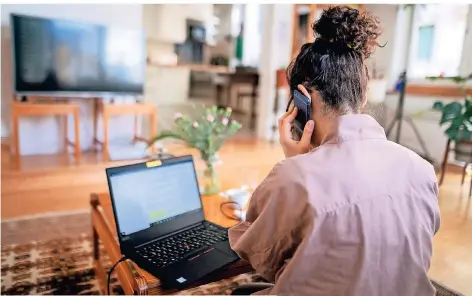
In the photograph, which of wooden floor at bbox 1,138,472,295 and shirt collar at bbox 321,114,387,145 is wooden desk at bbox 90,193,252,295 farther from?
shirt collar at bbox 321,114,387,145

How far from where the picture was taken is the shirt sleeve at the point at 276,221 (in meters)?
0.62

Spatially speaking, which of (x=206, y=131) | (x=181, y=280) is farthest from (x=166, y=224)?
(x=206, y=131)

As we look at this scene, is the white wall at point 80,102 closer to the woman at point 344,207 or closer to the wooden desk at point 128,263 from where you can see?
the wooden desk at point 128,263

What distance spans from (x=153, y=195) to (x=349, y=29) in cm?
73

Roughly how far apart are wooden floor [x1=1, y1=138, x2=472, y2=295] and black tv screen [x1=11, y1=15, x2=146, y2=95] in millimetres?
663

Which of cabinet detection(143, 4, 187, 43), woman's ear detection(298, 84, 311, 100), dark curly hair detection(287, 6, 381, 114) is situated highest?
cabinet detection(143, 4, 187, 43)

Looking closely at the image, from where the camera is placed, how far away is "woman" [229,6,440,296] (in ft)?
2.03

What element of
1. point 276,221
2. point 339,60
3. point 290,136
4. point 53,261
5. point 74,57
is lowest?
point 53,261

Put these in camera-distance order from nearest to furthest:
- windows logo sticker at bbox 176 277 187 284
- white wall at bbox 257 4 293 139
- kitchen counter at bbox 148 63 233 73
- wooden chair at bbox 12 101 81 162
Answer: windows logo sticker at bbox 176 277 187 284 < wooden chair at bbox 12 101 81 162 < white wall at bbox 257 4 293 139 < kitchen counter at bbox 148 63 233 73

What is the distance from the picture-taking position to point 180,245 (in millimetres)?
1097

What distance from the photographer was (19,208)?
7.94 feet

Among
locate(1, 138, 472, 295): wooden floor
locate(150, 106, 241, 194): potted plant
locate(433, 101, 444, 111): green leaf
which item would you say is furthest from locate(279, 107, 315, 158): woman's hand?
locate(433, 101, 444, 111): green leaf

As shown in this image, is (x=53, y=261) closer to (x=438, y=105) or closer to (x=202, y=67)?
(x=438, y=105)

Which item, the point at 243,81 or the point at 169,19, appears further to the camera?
the point at 169,19
